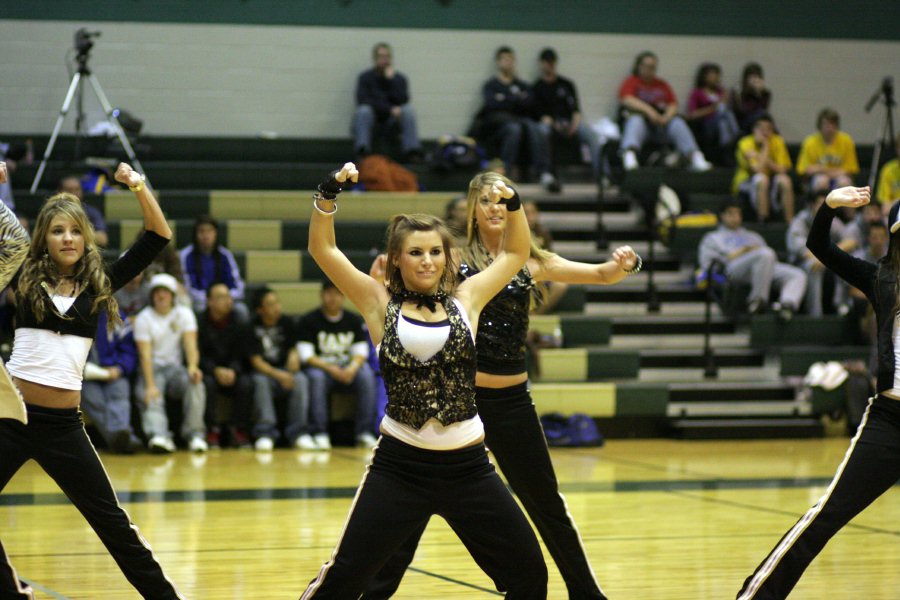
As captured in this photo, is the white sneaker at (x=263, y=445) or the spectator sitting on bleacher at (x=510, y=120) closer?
A: the white sneaker at (x=263, y=445)

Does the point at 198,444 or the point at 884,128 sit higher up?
the point at 884,128

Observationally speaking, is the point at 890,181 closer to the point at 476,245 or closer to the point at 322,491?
the point at 322,491

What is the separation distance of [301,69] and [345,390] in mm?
4830

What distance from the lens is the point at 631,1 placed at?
1470 cm

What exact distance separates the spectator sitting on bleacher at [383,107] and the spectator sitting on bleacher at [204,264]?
8.98ft

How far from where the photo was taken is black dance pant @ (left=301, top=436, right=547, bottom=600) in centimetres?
363

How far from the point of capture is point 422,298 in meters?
3.86

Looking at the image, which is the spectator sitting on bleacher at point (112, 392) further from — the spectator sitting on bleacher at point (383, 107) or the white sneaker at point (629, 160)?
the white sneaker at point (629, 160)

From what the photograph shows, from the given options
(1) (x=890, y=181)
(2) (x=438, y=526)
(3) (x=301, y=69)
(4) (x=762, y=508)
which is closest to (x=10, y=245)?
(2) (x=438, y=526)

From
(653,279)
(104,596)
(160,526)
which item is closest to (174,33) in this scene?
(653,279)

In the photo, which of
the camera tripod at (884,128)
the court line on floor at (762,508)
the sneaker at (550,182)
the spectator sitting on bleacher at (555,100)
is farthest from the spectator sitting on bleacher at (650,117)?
the court line on floor at (762,508)

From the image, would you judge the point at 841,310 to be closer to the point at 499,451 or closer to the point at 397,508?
the point at 499,451

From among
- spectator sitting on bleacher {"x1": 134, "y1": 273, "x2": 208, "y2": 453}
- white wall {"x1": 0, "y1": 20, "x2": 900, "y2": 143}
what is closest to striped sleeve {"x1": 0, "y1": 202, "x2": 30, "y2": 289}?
spectator sitting on bleacher {"x1": 134, "y1": 273, "x2": 208, "y2": 453}

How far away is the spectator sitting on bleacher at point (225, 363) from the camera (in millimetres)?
10156
